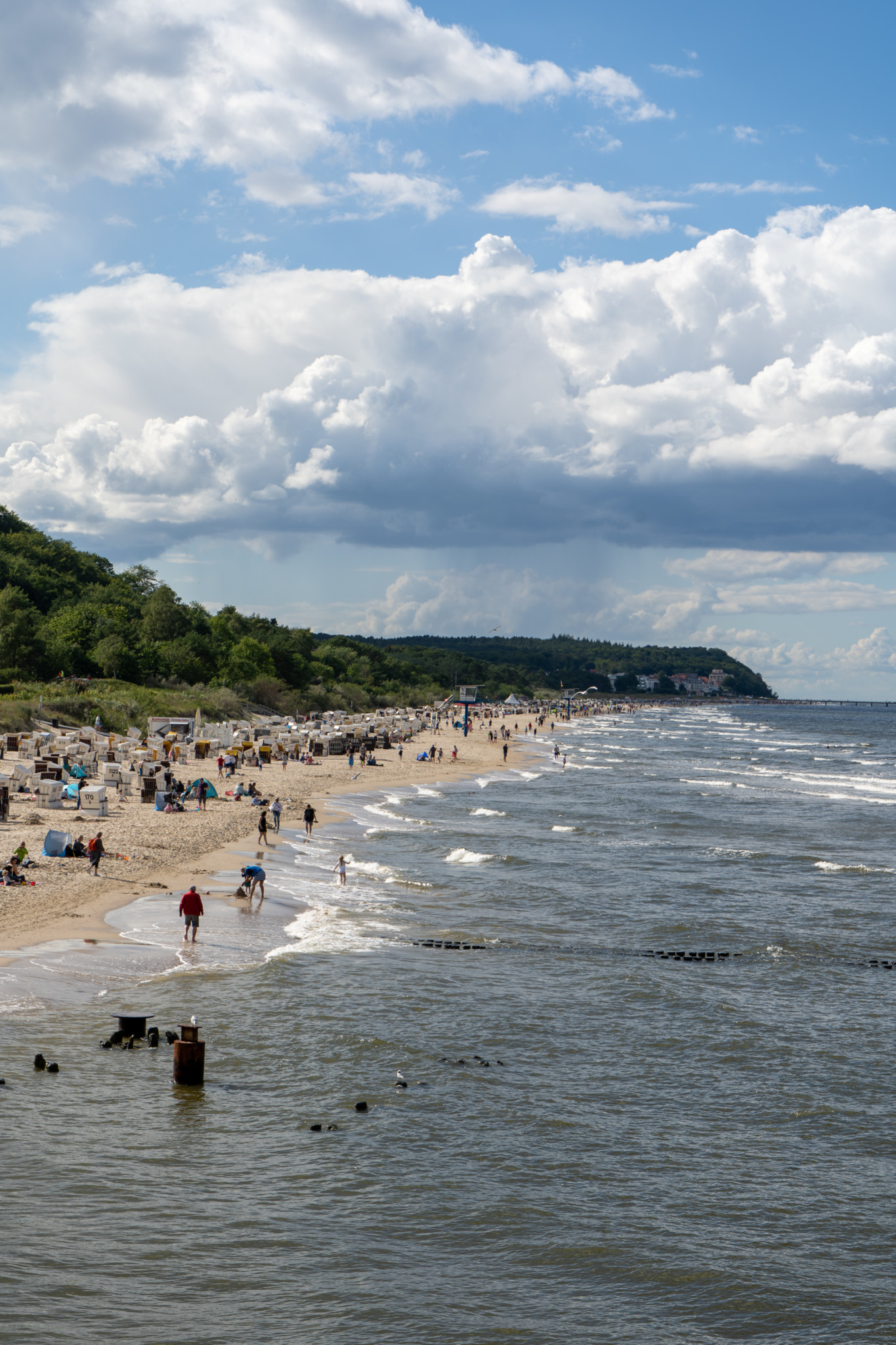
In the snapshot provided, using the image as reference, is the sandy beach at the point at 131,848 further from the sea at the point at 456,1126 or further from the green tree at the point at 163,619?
the green tree at the point at 163,619

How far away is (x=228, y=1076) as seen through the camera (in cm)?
1388

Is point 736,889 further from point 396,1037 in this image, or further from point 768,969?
point 396,1037

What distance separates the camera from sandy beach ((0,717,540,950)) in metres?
21.3

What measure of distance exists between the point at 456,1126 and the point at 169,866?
1734cm

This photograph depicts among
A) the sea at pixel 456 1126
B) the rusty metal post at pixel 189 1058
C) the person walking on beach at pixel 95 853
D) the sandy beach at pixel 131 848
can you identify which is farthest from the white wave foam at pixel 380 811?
the rusty metal post at pixel 189 1058

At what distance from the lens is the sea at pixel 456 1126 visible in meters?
9.16

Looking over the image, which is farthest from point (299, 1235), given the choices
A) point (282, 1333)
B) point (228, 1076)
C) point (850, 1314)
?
point (850, 1314)

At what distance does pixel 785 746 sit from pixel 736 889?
91692 millimetres

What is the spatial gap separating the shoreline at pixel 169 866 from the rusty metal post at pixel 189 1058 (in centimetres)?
611

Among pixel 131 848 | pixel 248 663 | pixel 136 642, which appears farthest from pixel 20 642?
pixel 131 848

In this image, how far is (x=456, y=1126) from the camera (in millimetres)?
12898

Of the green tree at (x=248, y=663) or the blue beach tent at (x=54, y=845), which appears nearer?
the blue beach tent at (x=54, y=845)

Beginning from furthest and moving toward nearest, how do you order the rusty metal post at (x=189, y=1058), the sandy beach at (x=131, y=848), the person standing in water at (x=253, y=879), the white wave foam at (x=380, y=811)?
1. the white wave foam at (x=380, y=811)
2. the person standing in water at (x=253, y=879)
3. the sandy beach at (x=131, y=848)
4. the rusty metal post at (x=189, y=1058)

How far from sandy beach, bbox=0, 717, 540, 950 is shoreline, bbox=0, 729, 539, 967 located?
0.13 ft
